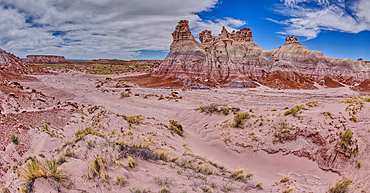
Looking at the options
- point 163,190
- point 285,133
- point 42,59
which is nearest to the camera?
point 163,190

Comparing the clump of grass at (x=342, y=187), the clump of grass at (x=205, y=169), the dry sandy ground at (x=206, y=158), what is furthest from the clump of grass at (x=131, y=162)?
the clump of grass at (x=342, y=187)

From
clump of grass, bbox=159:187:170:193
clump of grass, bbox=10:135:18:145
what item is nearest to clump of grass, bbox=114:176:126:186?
clump of grass, bbox=159:187:170:193

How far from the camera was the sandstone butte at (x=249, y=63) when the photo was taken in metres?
35.1

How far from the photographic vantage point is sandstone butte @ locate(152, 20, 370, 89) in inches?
1383

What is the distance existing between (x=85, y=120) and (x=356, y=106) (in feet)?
48.9

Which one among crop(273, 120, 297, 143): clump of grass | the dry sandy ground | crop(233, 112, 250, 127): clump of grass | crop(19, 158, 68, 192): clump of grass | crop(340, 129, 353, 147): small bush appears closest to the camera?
crop(19, 158, 68, 192): clump of grass

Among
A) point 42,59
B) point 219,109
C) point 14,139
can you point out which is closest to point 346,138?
point 219,109

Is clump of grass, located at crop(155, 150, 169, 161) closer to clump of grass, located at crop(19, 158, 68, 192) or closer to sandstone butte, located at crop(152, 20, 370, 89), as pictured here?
clump of grass, located at crop(19, 158, 68, 192)

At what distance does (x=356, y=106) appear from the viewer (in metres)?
7.85

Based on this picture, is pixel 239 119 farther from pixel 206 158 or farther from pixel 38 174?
pixel 38 174

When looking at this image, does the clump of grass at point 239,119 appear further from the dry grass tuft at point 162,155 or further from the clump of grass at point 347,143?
the dry grass tuft at point 162,155

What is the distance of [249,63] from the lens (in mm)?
37500

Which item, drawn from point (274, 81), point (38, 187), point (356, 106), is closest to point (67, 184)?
point (38, 187)

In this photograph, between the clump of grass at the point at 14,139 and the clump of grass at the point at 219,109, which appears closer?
the clump of grass at the point at 14,139
